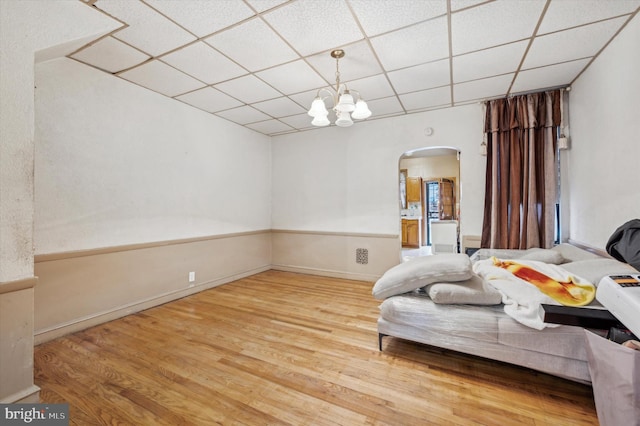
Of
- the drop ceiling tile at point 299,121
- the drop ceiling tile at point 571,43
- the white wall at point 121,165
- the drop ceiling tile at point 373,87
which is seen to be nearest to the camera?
the drop ceiling tile at point 571,43

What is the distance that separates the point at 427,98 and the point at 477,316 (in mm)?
2868

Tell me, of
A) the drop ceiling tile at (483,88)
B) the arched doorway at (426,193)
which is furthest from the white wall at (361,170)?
the arched doorway at (426,193)

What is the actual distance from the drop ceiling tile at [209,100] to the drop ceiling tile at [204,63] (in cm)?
33

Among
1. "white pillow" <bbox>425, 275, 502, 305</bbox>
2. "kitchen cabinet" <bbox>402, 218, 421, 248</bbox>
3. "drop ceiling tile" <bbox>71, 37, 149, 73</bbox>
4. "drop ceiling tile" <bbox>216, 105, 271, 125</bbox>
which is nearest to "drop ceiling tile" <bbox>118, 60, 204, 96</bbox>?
"drop ceiling tile" <bbox>71, 37, 149, 73</bbox>

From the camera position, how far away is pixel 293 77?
9.95 feet

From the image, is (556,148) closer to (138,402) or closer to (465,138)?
(465,138)

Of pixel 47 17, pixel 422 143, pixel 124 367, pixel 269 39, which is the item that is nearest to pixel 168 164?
pixel 47 17

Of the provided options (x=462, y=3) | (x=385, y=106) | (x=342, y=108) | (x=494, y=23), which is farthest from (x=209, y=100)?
(x=494, y=23)

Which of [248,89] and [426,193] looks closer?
[248,89]

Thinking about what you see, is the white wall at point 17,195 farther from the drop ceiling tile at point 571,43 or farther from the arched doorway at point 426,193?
the arched doorway at point 426,193

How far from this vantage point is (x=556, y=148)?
Answer: 133 inches

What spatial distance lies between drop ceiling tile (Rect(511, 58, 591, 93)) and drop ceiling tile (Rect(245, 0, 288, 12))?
267cm

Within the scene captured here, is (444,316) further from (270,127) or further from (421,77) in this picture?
(270,127)

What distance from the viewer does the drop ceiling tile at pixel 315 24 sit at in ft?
6.46
